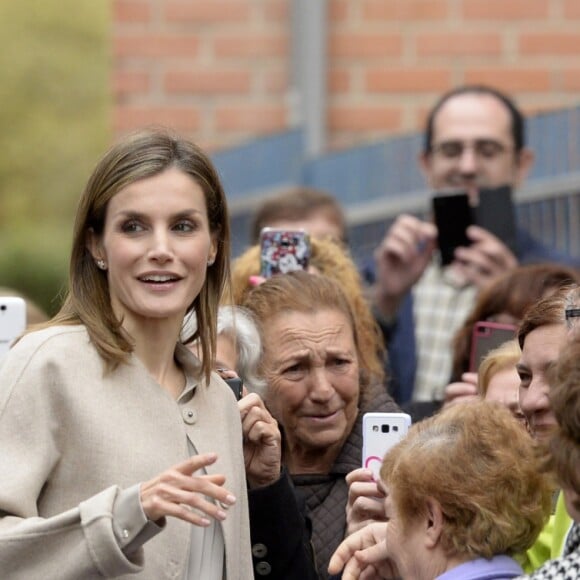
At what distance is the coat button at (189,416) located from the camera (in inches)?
147

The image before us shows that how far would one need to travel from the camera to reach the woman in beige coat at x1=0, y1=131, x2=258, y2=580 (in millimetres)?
3395

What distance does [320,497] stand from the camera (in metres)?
4.46

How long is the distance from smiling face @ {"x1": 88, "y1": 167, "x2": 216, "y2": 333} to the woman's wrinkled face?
0.82 metres

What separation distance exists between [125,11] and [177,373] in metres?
4.40

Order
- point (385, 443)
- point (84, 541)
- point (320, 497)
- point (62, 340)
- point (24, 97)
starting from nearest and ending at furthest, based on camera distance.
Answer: point (84, 541), point (62, 340), point (385, 443), point (320, 497), point (24, 97)

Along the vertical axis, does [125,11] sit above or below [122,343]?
above

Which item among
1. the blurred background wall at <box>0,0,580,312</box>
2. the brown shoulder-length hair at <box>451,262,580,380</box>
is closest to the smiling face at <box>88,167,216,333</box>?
the brown shoulder-length hair at <box>451,262,580,380</box>

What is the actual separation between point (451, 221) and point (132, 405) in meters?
2.69

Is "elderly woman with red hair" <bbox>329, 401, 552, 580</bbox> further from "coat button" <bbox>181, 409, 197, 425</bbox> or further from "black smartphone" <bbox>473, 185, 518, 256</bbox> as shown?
"black smartphone" <bbox>473, 185, 518, 256</bbox>

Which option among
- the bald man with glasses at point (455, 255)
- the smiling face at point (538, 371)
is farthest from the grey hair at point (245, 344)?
the bald man with glasses at point (455, 255)

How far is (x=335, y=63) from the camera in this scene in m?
8.03

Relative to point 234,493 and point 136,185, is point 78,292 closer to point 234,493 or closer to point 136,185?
point 136,185

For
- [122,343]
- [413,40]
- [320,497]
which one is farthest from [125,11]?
[122,343]

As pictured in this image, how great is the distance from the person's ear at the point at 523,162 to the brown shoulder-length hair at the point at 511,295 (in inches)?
52.3
